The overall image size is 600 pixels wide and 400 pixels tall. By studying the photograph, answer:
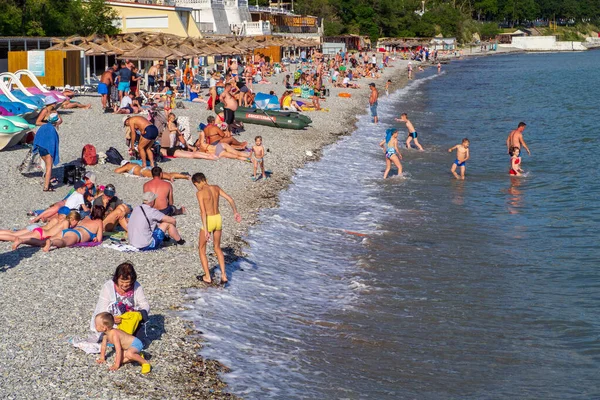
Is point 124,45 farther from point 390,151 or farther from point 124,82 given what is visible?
point 390,151

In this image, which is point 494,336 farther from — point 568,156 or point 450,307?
point 568,156

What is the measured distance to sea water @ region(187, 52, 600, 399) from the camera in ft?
28.1

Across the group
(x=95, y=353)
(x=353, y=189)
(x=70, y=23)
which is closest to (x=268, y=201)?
(x=353, y=189)

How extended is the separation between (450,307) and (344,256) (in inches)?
104

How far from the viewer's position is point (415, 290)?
11367 mm

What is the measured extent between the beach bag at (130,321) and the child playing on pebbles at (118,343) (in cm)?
17

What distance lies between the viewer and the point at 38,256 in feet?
35.3

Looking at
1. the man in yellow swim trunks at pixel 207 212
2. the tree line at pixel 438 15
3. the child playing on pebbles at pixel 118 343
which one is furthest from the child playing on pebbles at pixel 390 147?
the tree line at pixel 438 15

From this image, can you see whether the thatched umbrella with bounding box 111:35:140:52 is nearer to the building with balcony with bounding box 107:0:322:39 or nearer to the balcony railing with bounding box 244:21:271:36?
the building with balcony with bounding box 107:0:322:39

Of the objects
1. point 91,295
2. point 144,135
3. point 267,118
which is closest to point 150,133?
point 144,135

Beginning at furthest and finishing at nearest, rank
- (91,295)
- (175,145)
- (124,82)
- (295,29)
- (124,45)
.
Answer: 1. (295,29)
2. (124,45)
3. (124,82)
4. (175,145)
5. (91,295)

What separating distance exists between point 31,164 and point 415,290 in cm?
821

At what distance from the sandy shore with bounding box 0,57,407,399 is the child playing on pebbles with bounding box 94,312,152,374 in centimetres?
10

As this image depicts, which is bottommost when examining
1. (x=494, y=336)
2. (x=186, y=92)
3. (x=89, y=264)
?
(x=494, y=336)
